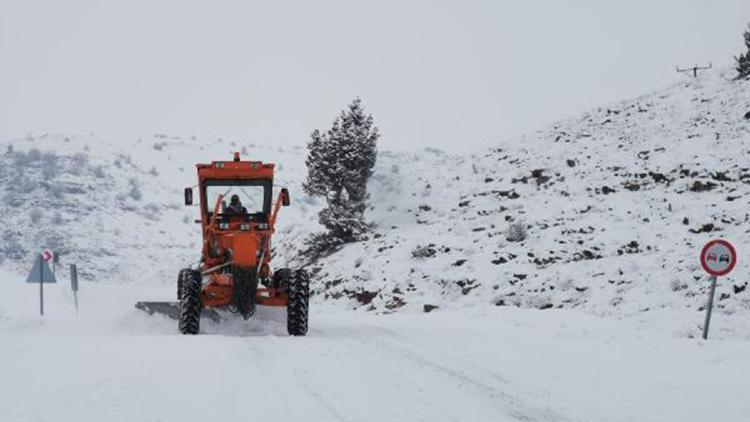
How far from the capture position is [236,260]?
1245 cm

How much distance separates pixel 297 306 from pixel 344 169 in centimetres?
1313

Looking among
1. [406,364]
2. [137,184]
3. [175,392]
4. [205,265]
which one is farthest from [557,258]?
[137,184]

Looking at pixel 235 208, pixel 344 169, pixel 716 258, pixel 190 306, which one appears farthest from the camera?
pixel 344 169

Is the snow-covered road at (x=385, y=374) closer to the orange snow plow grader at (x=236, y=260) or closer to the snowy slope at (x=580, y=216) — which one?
the orange snow plow grader at (x=236, y=260)

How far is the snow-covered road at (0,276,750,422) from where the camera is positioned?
20.9ft

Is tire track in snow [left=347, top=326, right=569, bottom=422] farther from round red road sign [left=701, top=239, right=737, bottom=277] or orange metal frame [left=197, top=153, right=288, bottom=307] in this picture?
round red road sign [left=701, top=239, right=737, bottom=277]

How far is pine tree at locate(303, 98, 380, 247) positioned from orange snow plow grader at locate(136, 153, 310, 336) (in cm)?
1049

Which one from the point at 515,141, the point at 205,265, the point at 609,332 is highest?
the point at 515,141

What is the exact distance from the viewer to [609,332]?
12375 millimetres

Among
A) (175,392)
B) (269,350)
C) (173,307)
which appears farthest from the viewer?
(173,307)

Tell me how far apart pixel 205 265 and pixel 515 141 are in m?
20.6

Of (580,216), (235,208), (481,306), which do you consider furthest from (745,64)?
(235,208)

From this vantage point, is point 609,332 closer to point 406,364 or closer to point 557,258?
point 406,364

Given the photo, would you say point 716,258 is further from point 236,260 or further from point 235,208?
point 235,208
